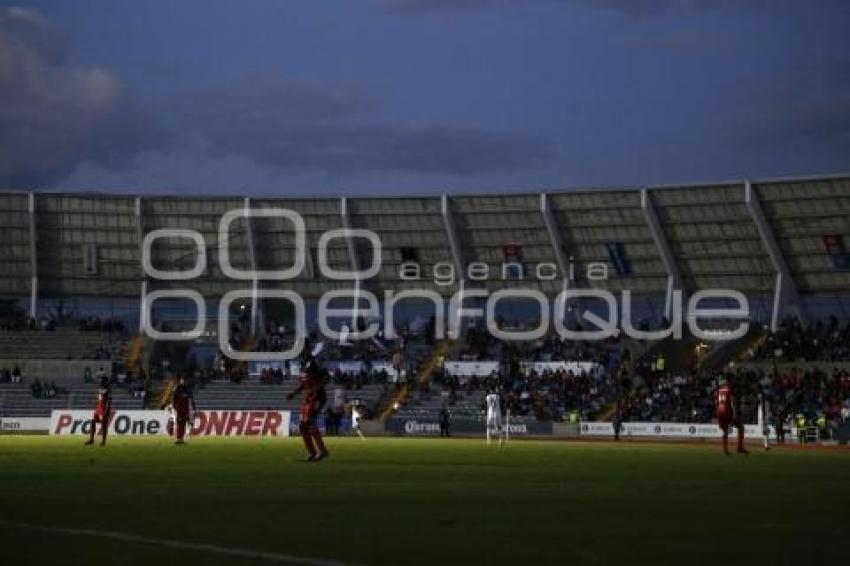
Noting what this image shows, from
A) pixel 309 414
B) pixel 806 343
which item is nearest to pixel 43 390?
pixel 806 343

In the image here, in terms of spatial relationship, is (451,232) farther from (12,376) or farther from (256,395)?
(12,376)

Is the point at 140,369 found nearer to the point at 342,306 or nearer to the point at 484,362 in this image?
the point at 342,306

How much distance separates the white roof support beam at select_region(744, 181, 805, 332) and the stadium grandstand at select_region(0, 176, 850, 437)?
0.12m

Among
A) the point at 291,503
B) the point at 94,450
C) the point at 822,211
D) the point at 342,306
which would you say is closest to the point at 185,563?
the point at 291,503

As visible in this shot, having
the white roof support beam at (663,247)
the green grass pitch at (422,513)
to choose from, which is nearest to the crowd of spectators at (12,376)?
the white roof support beam at (663,247)

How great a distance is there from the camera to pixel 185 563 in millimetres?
11227

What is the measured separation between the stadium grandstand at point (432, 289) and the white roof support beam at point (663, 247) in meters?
0.12

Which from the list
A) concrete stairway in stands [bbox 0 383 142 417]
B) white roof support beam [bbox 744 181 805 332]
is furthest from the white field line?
white roof support beam [bbox 744 181 805 332]

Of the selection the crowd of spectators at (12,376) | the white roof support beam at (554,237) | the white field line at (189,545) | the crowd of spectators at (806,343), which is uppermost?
the white roof support beam at (554,237)

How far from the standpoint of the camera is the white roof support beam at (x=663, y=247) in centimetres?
7625

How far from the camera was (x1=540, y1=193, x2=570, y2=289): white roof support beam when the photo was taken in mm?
78562

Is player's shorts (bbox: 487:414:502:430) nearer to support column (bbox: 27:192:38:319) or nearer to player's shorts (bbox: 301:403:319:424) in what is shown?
player's shorts (bbox: 301:403:319:424)
